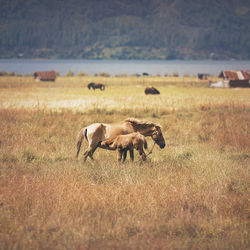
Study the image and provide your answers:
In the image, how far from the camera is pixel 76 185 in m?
7.64

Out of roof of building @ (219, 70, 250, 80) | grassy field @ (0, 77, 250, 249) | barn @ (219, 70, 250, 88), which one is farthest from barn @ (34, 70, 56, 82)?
grassy field @ (0, 77, 250, 249)

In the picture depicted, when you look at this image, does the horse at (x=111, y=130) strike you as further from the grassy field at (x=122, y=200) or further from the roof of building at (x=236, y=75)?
the roof of building at (x=236, y=75)

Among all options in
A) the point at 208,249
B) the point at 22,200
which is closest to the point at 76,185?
the point at 22,200

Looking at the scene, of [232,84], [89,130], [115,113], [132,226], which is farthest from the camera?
[232,84]

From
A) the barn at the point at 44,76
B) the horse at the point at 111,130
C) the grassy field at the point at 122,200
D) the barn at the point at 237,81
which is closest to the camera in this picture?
the grassy field at the point at 122,200

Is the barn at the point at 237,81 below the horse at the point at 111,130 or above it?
below

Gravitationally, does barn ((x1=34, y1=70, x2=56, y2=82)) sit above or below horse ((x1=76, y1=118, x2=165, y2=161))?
below

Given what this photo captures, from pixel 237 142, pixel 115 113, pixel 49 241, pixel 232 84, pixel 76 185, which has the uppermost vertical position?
pixel 49 241

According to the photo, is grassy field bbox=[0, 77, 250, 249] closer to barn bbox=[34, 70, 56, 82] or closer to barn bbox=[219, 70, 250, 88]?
barn bbox=[219, 70, 250, 88]

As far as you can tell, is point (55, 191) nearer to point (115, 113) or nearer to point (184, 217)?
point (184, 217)

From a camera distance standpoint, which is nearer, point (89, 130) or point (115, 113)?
point (89, 130)

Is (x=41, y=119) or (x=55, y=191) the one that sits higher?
(x=55, y=191)

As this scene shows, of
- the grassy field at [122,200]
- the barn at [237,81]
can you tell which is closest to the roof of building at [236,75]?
the barn at [237,81]

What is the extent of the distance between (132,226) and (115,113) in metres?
17.1
